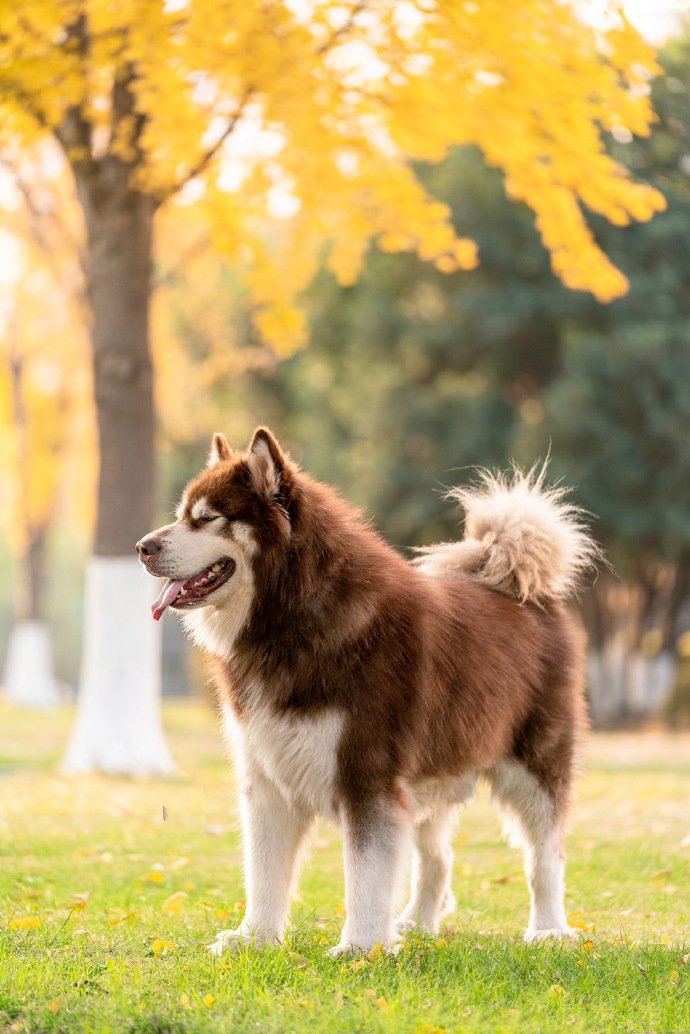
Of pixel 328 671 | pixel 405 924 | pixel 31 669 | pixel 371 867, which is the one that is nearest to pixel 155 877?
pixel 405 924

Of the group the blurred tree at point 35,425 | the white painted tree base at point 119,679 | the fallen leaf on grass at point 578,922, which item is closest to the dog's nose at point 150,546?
the fallen leaf on grass at point 578,922

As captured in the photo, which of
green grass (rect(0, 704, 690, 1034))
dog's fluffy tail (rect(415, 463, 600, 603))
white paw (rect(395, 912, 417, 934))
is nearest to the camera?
green grass (rect(0, 704, 690, 1034))

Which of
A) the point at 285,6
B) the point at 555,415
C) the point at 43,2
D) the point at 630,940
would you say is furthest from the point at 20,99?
the point at 555,415

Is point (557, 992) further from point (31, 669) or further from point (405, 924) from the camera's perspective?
point (31, 669)

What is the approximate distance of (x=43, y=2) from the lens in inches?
387

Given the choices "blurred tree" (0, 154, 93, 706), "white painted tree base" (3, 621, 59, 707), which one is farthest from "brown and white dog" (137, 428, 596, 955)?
"white painted tree base" (3, 621, 59, 707)

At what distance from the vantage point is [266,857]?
5.61 m

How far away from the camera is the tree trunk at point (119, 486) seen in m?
12.8

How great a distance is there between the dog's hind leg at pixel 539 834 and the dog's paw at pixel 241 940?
1243mm

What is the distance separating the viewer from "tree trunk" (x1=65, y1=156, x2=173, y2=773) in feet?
42.1

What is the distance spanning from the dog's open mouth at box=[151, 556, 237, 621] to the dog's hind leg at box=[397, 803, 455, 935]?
67.2 inches

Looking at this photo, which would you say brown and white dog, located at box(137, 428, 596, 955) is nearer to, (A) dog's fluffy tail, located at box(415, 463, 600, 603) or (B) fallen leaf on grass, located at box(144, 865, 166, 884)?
(A) dog's fluffy tail, located at box(415, 463, 600, 603)

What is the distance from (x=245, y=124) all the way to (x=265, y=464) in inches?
348

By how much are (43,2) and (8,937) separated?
22.6ft
